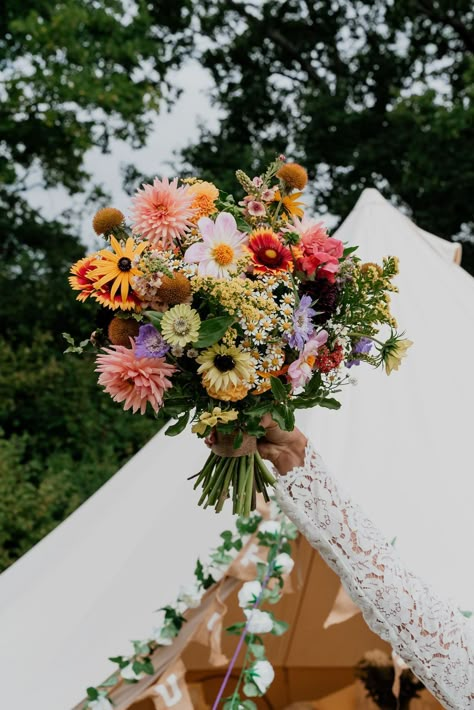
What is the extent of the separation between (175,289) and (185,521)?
5.57 ft

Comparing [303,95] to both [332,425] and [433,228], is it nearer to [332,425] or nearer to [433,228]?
[433,228]

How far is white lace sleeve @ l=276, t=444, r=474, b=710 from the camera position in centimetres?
148

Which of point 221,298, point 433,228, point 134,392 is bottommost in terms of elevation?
point 134,392

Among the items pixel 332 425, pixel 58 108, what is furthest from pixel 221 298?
pixel 58 108

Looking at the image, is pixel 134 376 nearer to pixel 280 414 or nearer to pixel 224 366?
pixel 224 366

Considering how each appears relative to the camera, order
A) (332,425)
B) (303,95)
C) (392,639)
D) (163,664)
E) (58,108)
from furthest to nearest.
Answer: (303,95) < (58,108) < (332,425) < (163,664) < (392,639)

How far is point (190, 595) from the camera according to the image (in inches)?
103

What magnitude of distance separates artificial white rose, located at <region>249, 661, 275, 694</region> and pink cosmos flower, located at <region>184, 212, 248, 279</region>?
1748mm

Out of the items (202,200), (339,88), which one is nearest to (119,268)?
(202,200)

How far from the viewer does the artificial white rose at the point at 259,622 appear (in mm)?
2768

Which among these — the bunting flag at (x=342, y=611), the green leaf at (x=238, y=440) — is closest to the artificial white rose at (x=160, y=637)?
the bunting flag at (x=342, y=611)

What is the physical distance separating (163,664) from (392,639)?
1.28 meters

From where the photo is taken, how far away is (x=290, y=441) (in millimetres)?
1559

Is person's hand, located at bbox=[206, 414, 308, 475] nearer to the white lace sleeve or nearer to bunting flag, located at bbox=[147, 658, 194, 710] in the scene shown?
the white lace sleeve
